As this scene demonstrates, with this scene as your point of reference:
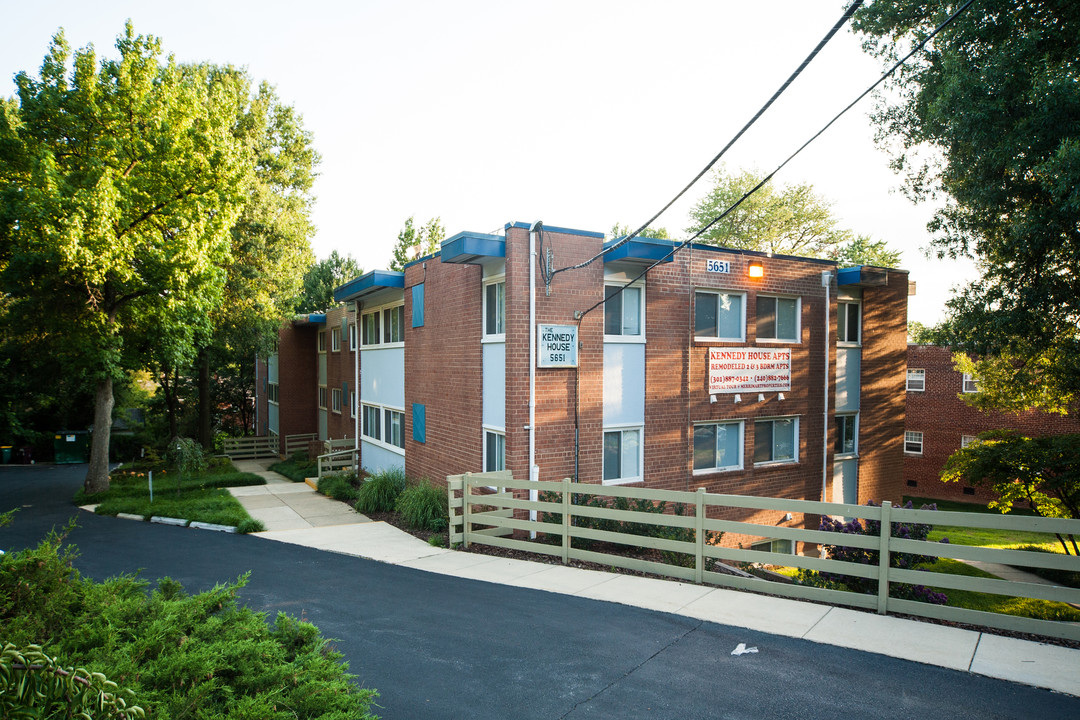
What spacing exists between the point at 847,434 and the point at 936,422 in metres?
17.7

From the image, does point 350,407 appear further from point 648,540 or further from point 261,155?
point 648,540

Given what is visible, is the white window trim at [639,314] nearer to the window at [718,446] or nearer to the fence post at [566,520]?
the window at [718,446]

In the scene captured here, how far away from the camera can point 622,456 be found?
540 inches

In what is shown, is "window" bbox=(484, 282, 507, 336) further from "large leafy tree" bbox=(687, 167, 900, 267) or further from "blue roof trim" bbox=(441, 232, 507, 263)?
"large leafy tree" bbox=(687, 167, 900, 267)

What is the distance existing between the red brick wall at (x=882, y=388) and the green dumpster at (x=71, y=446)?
3480 centimetres

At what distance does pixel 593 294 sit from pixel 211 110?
14327mm

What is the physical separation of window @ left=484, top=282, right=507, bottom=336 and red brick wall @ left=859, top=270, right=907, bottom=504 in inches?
466

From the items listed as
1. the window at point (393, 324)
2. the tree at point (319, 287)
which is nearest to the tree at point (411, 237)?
the tree at point (319, 287)

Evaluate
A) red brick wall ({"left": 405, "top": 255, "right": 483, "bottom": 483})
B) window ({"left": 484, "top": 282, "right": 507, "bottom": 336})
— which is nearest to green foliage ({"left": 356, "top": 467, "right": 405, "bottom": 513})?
red brick wall ({"left": 405, "top": 255, "right": 483, "bottom": 483})

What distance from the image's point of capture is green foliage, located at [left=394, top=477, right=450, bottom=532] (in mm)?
12916

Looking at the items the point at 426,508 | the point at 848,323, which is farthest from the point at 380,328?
the point at 848,323

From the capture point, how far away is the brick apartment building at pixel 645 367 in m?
12.6

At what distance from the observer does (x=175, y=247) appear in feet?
55.6

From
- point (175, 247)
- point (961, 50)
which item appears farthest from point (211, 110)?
point (961, 50)
